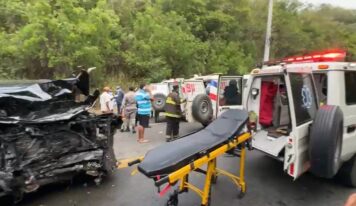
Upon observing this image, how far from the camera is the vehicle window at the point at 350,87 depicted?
16.6ft

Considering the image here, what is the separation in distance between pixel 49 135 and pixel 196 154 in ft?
7.43

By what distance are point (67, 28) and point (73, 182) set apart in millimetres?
12009

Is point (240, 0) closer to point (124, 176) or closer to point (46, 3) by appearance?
point (46, 3)

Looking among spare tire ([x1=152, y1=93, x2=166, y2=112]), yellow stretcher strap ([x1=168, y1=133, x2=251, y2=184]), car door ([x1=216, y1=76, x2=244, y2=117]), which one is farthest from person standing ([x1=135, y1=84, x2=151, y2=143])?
yellow stretcher strap ([x1=168, y1=133, x2=251, y2=184])

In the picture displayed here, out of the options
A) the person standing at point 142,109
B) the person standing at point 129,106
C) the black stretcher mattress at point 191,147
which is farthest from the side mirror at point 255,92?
the person standing at point 129,106

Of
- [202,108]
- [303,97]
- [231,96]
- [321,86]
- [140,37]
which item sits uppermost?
[140,37]

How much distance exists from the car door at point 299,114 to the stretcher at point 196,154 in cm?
64

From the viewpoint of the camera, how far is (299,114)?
4.91 meters

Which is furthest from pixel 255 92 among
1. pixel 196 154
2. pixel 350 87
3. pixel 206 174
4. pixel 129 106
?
pixel 129 106

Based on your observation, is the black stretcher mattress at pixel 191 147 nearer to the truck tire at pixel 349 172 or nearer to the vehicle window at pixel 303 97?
the vehicle window at pixel 303 97

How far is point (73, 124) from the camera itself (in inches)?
207

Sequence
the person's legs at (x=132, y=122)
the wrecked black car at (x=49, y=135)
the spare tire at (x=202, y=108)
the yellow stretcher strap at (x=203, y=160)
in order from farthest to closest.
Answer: the person's legs at (x=132, y=122)
the spare tire at (x=202, y=108)
the wrecked black car at (x=49, y=135)
the yellow stretcher strap at (x=203, y=160)

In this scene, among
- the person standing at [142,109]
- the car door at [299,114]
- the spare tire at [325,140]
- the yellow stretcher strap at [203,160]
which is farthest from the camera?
the person standing at [142,109]

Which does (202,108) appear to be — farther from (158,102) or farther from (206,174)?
(206,174)
